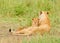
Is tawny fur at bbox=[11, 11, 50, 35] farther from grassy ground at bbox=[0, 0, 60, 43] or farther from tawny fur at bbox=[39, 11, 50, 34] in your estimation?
grassy ground at bbox=[0, 0, 60, 43]

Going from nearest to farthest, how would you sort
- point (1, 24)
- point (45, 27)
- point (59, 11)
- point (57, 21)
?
point (45, 27)
point (1, 24)
point (57, 21)
point (59, 11)

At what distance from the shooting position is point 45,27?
23.9 feet

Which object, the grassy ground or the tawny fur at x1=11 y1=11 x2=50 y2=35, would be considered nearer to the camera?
the tawny fur at x1=11 y1=11 x2=50 y2=35

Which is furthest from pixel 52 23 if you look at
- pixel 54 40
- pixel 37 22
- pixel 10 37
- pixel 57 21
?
pixel 54 40

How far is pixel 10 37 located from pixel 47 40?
1.14 metres

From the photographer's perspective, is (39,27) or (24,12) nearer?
(39,27)

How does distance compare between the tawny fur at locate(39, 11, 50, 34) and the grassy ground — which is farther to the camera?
the grassy ground

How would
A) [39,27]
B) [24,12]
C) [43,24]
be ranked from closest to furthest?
1. [39,27]
2. [43,24]
3. [24,12]

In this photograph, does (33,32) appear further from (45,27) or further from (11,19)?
(11,19)

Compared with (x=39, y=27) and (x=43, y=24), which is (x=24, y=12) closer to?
(x=43, y=24)

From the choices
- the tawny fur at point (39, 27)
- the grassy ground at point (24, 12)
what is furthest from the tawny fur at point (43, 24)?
the grassy ground at point (24, 12)

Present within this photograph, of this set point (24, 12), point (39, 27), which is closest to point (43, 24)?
point (39, 27)

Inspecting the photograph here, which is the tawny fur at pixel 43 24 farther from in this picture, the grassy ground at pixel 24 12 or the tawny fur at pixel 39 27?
the grassy ground at pixel 24 12

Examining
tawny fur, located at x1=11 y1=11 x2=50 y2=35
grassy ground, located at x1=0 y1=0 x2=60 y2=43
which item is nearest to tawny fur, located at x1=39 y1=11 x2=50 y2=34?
tawny fur, located at x1=11 y1=11 x2=50 y2=35
